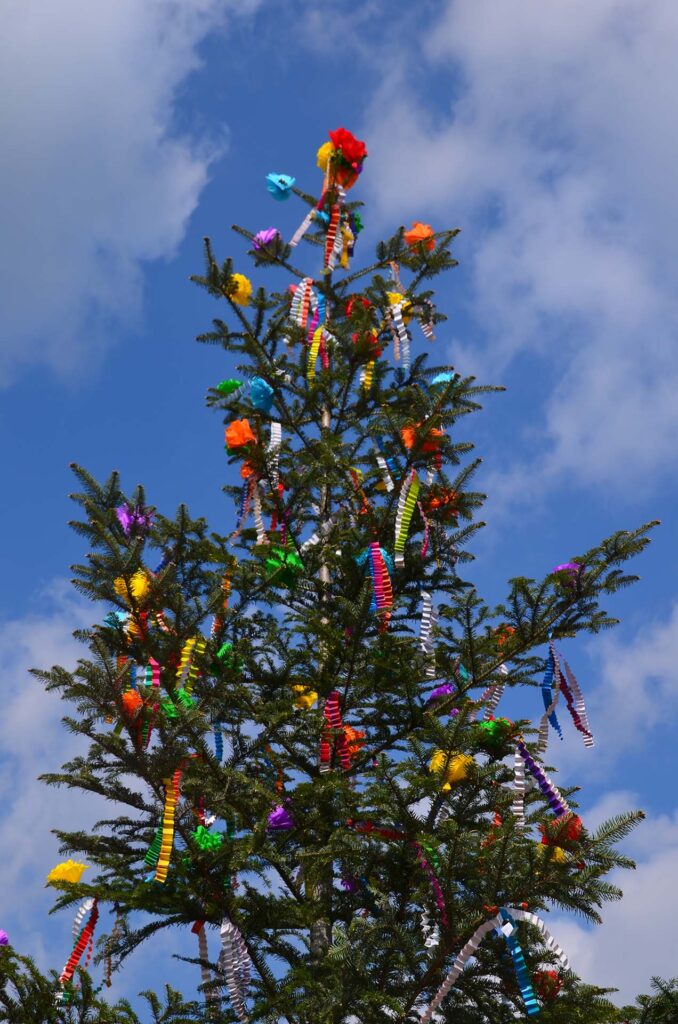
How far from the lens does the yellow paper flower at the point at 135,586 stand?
19.1ft

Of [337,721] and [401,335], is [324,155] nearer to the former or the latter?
[401,335]

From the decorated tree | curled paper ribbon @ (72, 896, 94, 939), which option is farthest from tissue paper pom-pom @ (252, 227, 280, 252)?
curled paper ribbon @ (72, 896, 94, 939)

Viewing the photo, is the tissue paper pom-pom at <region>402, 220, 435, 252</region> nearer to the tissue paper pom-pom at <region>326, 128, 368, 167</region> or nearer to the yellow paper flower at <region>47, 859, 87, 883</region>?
the tissue paper pom-pom at <region>326, 128, 368, 167</region>

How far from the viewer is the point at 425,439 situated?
294 inches

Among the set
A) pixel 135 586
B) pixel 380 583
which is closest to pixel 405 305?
pixel 380 583

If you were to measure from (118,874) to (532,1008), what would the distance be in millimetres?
2709

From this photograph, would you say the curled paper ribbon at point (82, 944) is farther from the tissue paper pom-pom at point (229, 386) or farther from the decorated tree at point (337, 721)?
the tissue paper pom-pom at point (229, 386)

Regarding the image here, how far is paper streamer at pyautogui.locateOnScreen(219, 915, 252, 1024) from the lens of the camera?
6.14 m

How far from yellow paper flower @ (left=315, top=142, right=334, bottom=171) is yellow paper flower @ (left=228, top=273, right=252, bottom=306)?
7.06ft

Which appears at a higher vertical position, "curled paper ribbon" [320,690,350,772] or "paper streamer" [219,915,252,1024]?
"curled paper ribbon" [320,690,350,772]

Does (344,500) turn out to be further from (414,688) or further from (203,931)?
(203,931)

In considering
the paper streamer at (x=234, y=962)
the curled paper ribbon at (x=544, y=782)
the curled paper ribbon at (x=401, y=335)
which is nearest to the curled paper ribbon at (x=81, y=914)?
the paper streamer at (x=234, y=962)

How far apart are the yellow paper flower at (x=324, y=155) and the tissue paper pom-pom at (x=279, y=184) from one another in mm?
345

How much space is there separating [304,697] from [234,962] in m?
2.89
